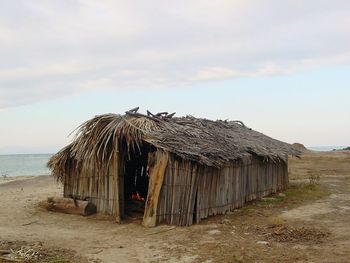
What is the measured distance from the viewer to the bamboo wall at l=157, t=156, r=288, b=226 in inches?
408

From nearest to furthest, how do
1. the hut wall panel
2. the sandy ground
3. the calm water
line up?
the sandy ground, the hut wall panel, the calm water

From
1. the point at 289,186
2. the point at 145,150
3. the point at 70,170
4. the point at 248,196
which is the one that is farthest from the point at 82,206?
the point at 289,186

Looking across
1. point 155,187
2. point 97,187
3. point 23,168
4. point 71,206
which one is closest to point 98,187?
point 97,187

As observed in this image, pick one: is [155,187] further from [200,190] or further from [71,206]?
[71,206]

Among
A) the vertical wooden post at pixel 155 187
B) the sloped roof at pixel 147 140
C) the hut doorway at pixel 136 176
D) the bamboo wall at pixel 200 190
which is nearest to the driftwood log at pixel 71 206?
the sloped roof at pixel 147 140

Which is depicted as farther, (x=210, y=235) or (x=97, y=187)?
(x=97, y=187)

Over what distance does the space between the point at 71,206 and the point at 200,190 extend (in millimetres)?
3832

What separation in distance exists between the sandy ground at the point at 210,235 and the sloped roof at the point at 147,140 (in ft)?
5.36

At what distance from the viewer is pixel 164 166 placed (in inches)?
404

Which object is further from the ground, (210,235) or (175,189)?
(175,189)

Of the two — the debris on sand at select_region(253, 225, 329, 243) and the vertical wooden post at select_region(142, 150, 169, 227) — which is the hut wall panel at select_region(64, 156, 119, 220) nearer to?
the vertical wooden post at select_region(142, 150, 169, 227)

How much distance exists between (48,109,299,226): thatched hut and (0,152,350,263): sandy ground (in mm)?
448

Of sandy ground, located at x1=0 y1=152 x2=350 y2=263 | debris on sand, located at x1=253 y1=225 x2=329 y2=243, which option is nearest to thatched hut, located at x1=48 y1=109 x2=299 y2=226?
sandy ground, located at x1=0 y1=152 x2=350 y2=263

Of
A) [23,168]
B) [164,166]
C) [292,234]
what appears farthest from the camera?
[23,168]
